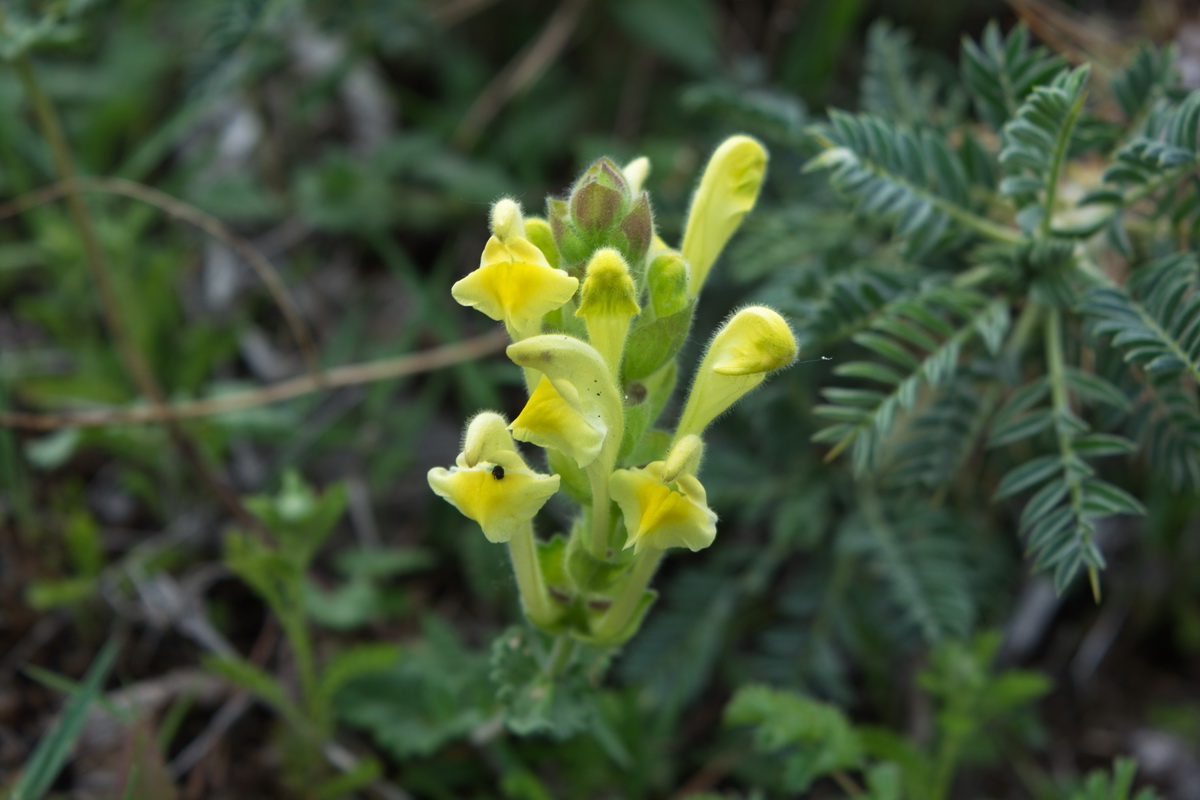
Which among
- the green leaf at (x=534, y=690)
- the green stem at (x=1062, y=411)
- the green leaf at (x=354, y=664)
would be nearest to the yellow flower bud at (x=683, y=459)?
the green leaf at (x=534, y=690)

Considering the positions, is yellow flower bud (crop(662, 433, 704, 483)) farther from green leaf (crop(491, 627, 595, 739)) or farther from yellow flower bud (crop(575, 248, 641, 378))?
green leaf (crop(491, 627, 595, 739))

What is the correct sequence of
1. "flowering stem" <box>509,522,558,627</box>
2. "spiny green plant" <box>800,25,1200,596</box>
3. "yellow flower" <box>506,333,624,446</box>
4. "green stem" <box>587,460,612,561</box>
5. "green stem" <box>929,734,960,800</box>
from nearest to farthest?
1. "yellow flower" <box>506,333,624,446</box>
2. "green stem" <box>587,460,612,561</box>
3. "flowering stem" <box>509,522,558,627</box>
4. "spiny green plant" <box>800,25,1200,596</box>
5. "green stem" <box>929,734,960,800</box>

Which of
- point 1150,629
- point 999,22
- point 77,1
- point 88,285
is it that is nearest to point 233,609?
point 88,285

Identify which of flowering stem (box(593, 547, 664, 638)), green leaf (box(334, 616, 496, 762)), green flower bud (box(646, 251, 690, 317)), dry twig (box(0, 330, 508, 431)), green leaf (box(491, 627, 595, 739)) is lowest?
green leaf (box(334, 616, 496, 762))

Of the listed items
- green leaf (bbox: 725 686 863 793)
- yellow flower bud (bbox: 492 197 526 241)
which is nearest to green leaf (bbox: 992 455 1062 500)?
green leaf (bbox: 725 686 863 793)

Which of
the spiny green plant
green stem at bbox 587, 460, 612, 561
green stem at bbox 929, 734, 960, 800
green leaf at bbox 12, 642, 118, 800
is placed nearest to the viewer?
green stem at bbox 587, 460, 612, 561

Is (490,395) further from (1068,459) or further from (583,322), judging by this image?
(1068,459)

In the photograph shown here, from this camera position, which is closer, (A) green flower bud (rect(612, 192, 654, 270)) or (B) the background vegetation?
(A) green flower bud (rect(612, 192, 654, 270))
